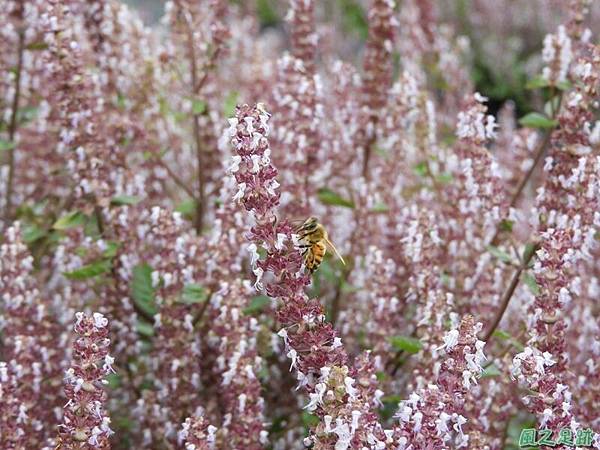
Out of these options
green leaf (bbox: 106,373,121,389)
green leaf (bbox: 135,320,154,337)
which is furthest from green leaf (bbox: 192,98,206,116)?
green leaf (bbox: 106,373,121,389)

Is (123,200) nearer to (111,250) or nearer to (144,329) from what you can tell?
(111,250)

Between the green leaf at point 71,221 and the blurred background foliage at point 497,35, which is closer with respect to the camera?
the green leaf at point 71,221

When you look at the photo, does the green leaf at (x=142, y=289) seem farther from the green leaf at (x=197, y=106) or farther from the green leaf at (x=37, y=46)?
the green leaf at (x=37, y=46)

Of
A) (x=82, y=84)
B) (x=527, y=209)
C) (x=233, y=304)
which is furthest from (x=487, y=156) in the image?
(x=527, y=209)

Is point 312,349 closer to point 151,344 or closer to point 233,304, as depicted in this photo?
point 233,304

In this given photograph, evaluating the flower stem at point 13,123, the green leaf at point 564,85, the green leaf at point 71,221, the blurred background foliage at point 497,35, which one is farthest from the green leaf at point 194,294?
the blurred background foliage at point 497,35

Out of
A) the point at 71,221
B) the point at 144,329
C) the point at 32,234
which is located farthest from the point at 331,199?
the point at 32,234
